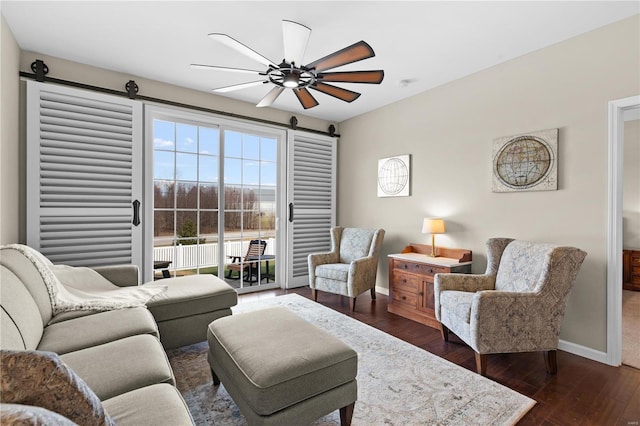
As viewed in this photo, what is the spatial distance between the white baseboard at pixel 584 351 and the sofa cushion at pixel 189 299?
2946 mm

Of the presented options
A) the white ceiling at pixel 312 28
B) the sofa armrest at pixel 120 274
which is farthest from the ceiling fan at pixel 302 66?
the sofa armrest at pixel 120 274

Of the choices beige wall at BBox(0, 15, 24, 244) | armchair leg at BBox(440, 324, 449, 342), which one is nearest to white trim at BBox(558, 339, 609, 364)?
armchair leg at BBox(440, 324, 449, 342)

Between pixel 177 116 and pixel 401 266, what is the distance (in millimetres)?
3269

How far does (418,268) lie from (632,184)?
12.5 feet

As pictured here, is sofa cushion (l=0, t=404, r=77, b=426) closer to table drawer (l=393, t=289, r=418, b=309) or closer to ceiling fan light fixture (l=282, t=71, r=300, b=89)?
ceiling fan light fixture (l=282, t=71, r=300, b=89)

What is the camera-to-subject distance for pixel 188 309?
2512 mm

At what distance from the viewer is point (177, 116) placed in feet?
12.3

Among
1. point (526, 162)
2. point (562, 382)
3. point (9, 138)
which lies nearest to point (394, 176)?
point (526, 162)

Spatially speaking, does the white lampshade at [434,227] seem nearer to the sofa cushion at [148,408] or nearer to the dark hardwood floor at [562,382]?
the dark hardwood floor at [562,382]

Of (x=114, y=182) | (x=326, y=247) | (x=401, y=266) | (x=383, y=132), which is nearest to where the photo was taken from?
(x=114, y=182)

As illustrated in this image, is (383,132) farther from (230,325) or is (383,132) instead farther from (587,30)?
(230,325)

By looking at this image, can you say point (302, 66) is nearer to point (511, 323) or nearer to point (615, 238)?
point (511, 323)

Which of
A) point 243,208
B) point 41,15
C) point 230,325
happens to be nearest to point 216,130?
point 243,208

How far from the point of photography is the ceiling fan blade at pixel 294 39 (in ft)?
6.35
